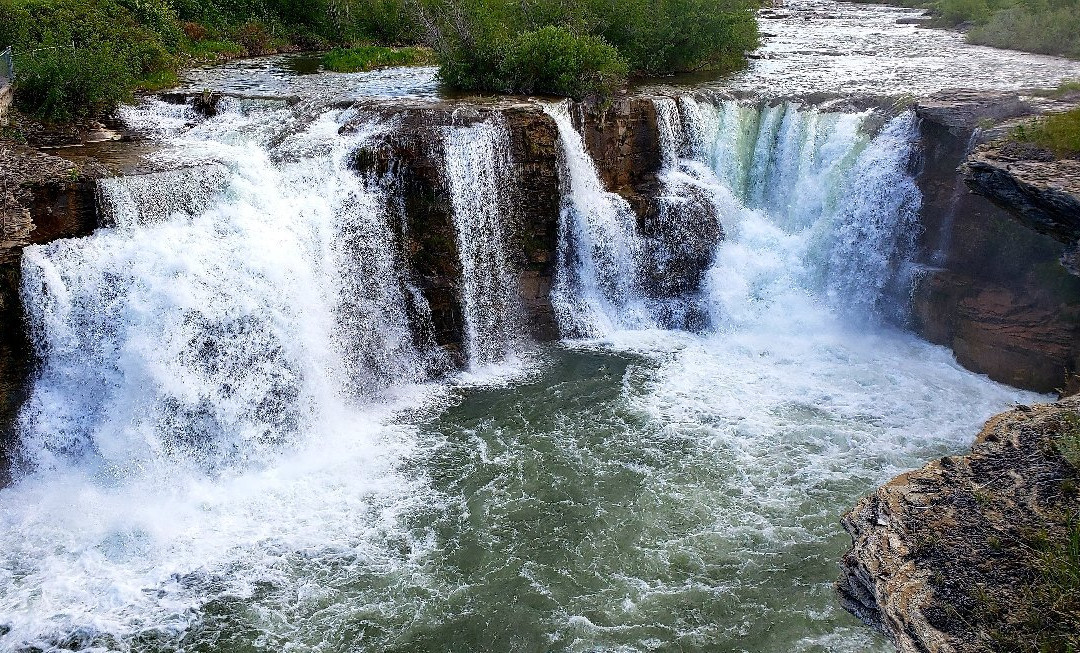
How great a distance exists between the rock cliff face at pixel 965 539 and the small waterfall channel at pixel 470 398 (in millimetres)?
2687

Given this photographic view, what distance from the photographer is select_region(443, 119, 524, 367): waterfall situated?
13.4 m

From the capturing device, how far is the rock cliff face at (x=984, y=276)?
12.4 metres

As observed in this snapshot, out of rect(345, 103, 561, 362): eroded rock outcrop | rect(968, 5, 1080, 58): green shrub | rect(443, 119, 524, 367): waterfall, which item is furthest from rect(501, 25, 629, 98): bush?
rect(968, 5, 1080, 58): green shrub

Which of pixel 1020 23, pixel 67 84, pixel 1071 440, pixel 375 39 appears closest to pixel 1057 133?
pixel 1071 440

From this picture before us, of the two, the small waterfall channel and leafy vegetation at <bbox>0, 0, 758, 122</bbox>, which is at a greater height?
leafy vegetation at <bbox>0, 0, 758, 122</bbox>

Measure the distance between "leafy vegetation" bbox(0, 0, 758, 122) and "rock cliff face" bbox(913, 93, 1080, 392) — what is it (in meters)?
6.26

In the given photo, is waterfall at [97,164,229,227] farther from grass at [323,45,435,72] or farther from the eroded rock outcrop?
grass at [323,45,435,72]

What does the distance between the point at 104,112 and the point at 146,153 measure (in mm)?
2757

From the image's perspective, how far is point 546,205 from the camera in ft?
46.9

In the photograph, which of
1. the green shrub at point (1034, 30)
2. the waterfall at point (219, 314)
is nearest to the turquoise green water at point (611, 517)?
the waterfall at point (219, 314)

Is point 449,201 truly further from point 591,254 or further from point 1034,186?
point 1034,186

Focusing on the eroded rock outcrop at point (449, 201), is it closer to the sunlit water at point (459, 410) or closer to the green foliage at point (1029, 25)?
the sunlit water at point (459, 410)

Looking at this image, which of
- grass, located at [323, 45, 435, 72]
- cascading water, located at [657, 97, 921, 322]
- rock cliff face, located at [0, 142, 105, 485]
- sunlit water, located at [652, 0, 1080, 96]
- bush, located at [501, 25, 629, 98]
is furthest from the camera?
grass, located at [323, 45, 435, 72]

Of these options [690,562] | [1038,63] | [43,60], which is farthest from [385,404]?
[1038,63]
